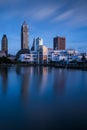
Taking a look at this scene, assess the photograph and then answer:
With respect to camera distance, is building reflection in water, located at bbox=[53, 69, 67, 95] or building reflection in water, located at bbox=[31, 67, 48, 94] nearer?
building reflection in water, located at bbox=[53, 69, 67, 95]

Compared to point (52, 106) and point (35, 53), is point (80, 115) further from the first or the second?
point (35, 53)

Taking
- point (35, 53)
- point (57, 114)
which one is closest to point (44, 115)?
point (57, 114)

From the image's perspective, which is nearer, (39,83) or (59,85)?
(59,85)

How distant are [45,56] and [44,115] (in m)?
83.5

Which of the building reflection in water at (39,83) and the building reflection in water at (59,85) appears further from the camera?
the building reflection in water at (39,83)

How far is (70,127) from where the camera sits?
5.56 metres

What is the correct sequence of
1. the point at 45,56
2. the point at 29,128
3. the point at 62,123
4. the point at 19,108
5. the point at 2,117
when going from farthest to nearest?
the point at 45,56 < the point at 19,108 < the point at 2,117 < the point at 62,123 < the point at 29,128

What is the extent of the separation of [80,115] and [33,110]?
1.73m

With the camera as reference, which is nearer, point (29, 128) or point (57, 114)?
point (29, 128)

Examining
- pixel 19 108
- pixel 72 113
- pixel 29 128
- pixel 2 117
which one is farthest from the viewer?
pixel 19 108

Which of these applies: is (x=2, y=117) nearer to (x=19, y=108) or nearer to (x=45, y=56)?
(x=19, y=108)

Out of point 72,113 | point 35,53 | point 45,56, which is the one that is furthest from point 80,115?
point 35,53

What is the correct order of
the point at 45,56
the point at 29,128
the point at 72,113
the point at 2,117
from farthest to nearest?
the point at 45,56
the point at 72,113
the point at 2,117
the point at 29,128

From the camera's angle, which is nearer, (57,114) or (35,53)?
(57,114)
